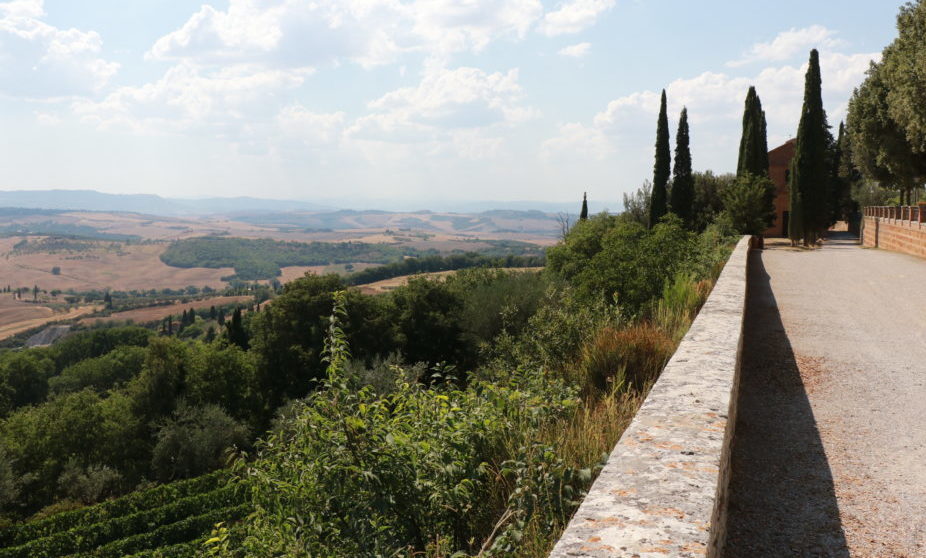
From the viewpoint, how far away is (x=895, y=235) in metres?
25.8

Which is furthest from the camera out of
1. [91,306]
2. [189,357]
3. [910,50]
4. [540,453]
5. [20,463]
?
[91,306]

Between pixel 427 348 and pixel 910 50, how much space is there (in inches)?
1066

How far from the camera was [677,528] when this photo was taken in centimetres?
217

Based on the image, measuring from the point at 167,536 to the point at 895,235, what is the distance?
32223mm

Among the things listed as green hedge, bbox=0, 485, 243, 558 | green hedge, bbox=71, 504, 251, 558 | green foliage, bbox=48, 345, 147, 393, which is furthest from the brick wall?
green foliage, bbox=48, 345, 147, 393

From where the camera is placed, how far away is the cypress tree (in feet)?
123

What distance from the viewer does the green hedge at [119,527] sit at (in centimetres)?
2261

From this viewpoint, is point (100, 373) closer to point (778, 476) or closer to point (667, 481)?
point (778, 476)

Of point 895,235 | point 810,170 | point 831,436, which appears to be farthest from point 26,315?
point 831,436

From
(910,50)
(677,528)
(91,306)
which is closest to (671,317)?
(677,528)

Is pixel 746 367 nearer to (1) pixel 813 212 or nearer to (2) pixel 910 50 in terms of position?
(2) pixel 910 50

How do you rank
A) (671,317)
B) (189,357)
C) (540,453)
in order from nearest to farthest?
(540,453) → (671,317) → (189,357)

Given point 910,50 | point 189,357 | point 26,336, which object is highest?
point 910,50

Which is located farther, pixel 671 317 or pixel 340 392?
pixel 671 317
